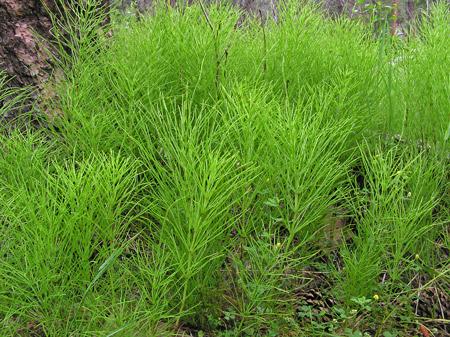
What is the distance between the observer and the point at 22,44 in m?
2.58

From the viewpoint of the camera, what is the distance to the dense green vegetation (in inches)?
64.6

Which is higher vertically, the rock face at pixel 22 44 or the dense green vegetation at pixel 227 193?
the rock face at pixel 22 44

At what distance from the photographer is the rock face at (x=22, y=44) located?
2562mm

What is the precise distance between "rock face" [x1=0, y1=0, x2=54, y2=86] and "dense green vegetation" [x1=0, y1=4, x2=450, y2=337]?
0.10 m

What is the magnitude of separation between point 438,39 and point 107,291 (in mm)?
1713

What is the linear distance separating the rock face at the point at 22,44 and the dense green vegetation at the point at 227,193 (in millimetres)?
103

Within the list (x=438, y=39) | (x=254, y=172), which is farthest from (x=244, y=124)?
(x=438, y=39)

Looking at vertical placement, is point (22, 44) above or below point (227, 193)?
above

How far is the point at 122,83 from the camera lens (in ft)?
7.20

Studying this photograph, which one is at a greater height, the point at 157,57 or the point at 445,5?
the point at 157,57

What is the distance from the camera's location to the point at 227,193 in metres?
1.86

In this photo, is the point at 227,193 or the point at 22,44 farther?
the point at 22,44

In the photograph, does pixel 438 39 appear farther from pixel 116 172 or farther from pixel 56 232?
pixel 56 232

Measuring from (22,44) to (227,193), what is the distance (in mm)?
1276
